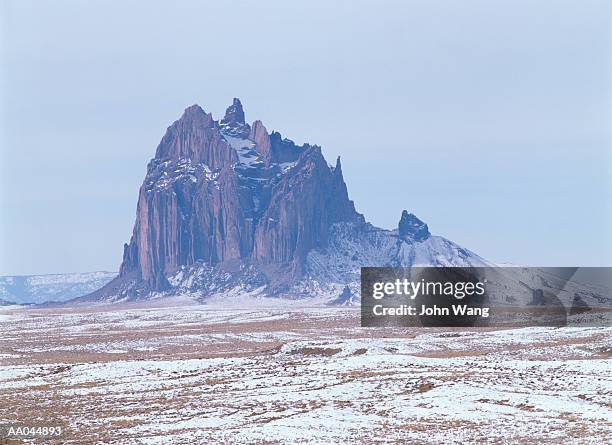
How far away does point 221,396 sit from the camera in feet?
157

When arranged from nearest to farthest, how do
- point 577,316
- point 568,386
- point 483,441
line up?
point 483,441, point 568,386, point 577,316

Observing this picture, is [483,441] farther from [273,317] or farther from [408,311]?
[273,317]

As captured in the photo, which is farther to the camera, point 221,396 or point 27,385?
point 27,385

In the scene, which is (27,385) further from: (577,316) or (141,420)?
(577,316)

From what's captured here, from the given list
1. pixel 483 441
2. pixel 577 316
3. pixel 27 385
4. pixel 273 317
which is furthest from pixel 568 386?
pixel 273 317

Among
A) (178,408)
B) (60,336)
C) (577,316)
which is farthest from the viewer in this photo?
(60,336)

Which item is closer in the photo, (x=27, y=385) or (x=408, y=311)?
(x=27, y=385)

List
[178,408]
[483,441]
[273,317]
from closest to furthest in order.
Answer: [483,441] < [178,408] < [273,317]

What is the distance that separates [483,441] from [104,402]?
21196mm

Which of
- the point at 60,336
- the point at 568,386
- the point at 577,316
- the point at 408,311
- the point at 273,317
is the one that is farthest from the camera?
the point at 273,317

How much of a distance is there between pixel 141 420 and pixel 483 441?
15.8 metres

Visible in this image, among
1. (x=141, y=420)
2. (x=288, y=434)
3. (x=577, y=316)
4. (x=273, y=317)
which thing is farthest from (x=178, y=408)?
(x=273, y=317)

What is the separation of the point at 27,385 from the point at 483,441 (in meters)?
31.3

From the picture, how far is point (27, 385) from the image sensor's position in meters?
55.2
